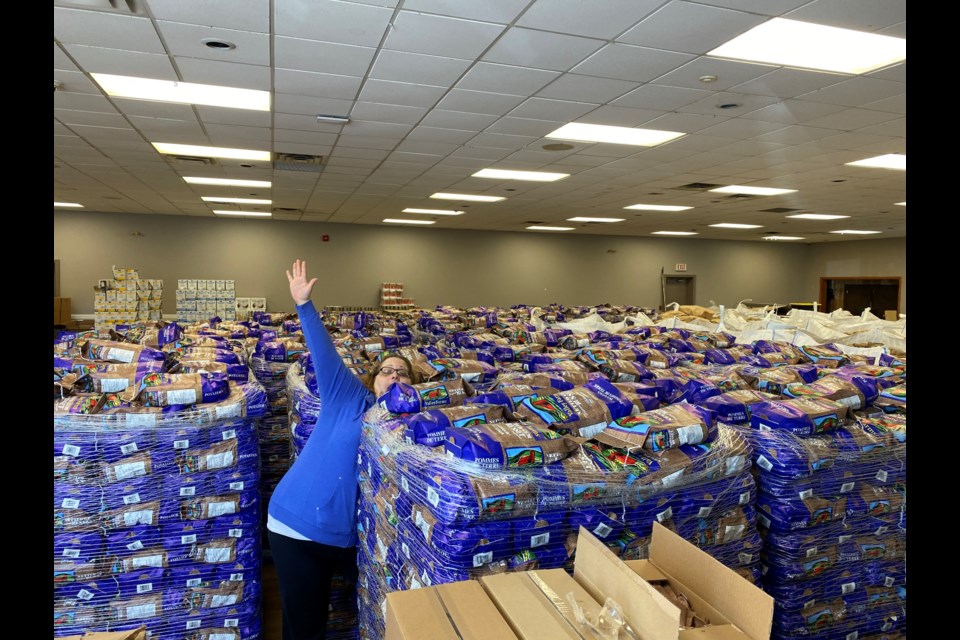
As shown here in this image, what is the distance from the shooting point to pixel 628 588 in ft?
3.48

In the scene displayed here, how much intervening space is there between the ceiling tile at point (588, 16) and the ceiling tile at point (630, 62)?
25 centimetres

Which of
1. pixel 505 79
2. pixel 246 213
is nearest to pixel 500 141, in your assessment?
pixel 505 79

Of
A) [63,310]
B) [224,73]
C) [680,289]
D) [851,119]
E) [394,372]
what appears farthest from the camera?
[680,289]

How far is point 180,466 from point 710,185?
797cm

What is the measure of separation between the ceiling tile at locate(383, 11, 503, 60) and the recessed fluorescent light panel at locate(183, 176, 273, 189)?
579cm

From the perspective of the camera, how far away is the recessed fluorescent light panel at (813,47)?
10.9 ft

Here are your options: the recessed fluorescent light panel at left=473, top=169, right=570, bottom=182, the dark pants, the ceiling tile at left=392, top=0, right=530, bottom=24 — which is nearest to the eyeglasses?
the dark pants

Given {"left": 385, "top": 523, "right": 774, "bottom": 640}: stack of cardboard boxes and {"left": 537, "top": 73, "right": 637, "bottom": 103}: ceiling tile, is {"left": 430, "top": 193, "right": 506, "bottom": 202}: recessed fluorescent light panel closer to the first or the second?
{"left": 537, "top": 73, "right": 637, "bottom": 103}: ceiling tile

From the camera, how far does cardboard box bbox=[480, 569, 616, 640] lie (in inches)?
41.8

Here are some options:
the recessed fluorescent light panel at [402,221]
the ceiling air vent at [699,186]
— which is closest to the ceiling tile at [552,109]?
the ceiling air vent at [699,186]

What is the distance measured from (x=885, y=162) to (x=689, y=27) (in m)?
5.03

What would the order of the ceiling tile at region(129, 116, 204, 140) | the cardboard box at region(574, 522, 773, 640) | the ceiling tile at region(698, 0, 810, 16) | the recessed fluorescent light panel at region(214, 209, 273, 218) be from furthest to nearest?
the recessed fluorescent light panel at region(214, 209, 273, 218) < the ceiling tile at region(129, 116, 204, 140) < the ceiling tile at region(698, 0, 810, 16) < the cardboard box at region(574, 522, 773, 640)

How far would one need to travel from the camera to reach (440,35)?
11.1 feet

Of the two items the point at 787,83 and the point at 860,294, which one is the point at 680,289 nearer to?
the point at 860,294
